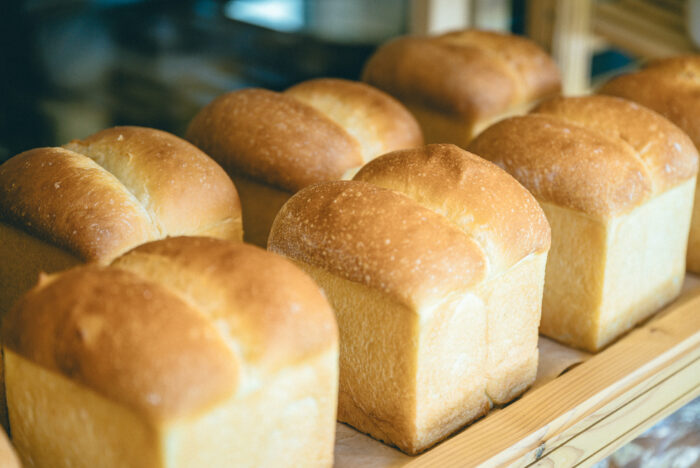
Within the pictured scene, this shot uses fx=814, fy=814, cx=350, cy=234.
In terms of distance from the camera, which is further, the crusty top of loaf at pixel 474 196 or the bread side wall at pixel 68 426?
the crusty top of loaf at pixel 474 196

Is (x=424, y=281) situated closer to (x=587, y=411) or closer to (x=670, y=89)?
(x=587, y=411)

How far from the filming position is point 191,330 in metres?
0.85

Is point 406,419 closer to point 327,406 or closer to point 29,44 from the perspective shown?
point 327,406

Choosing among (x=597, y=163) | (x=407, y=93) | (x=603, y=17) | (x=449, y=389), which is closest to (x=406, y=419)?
→ (x=449, y=389)

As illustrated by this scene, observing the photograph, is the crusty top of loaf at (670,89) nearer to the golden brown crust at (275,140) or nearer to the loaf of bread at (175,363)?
the golden brown crust at (275,140)

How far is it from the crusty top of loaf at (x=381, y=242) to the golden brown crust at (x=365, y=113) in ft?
1.34

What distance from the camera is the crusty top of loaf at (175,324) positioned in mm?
819

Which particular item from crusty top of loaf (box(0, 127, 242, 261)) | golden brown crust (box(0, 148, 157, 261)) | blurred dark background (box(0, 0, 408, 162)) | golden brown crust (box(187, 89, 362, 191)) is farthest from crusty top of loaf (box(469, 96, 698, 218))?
blurred dark background (box(0, 0, 408, 162))

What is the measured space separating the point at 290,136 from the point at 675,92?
843mm

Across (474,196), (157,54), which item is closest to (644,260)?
(474,196)

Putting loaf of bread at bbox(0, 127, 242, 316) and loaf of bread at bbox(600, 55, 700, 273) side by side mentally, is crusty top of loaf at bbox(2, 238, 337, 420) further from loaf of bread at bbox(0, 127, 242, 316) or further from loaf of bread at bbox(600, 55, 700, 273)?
loaf of bread at bbox(600, 55, 700, 273)

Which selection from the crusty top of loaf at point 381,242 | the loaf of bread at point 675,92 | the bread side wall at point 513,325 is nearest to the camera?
the crusty top of loaf at point 381,242

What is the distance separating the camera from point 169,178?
1.28m

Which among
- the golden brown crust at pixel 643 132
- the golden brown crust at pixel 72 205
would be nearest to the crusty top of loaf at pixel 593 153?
the golden brown crust at pixel 643 132
